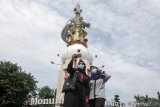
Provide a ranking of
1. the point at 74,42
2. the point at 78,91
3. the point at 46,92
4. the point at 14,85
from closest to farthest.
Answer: the point at 78,91 → the point at 74,42 → the point at 14,85 → the point at 46,92

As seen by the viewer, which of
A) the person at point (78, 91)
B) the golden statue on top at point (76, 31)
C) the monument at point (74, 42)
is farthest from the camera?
the golden statue on top at point (76, 31)

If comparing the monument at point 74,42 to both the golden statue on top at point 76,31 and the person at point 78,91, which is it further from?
the person at point 78,91

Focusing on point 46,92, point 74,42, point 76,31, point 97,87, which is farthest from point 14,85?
point 97,87

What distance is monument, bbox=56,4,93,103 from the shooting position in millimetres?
27359

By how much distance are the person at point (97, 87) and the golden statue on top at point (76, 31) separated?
62.0 feet

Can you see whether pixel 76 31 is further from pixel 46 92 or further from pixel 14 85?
pixel 46 92

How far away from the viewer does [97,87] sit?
934 cm

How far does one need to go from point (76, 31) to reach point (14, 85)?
315 inches

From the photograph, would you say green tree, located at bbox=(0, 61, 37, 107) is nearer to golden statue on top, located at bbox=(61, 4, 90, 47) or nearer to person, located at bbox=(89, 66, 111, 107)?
golden statue on top, located at bbox=(61, 4, 90, 47)

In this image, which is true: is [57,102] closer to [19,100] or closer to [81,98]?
[19,100]

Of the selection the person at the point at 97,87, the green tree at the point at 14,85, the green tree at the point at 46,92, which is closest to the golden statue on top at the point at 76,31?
the green tree at the point at 14,85

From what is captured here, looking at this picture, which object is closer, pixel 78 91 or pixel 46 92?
pixel 78 91

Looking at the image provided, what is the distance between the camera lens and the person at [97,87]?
9.23 metres

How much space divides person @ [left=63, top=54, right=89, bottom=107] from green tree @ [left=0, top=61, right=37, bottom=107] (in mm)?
20003
